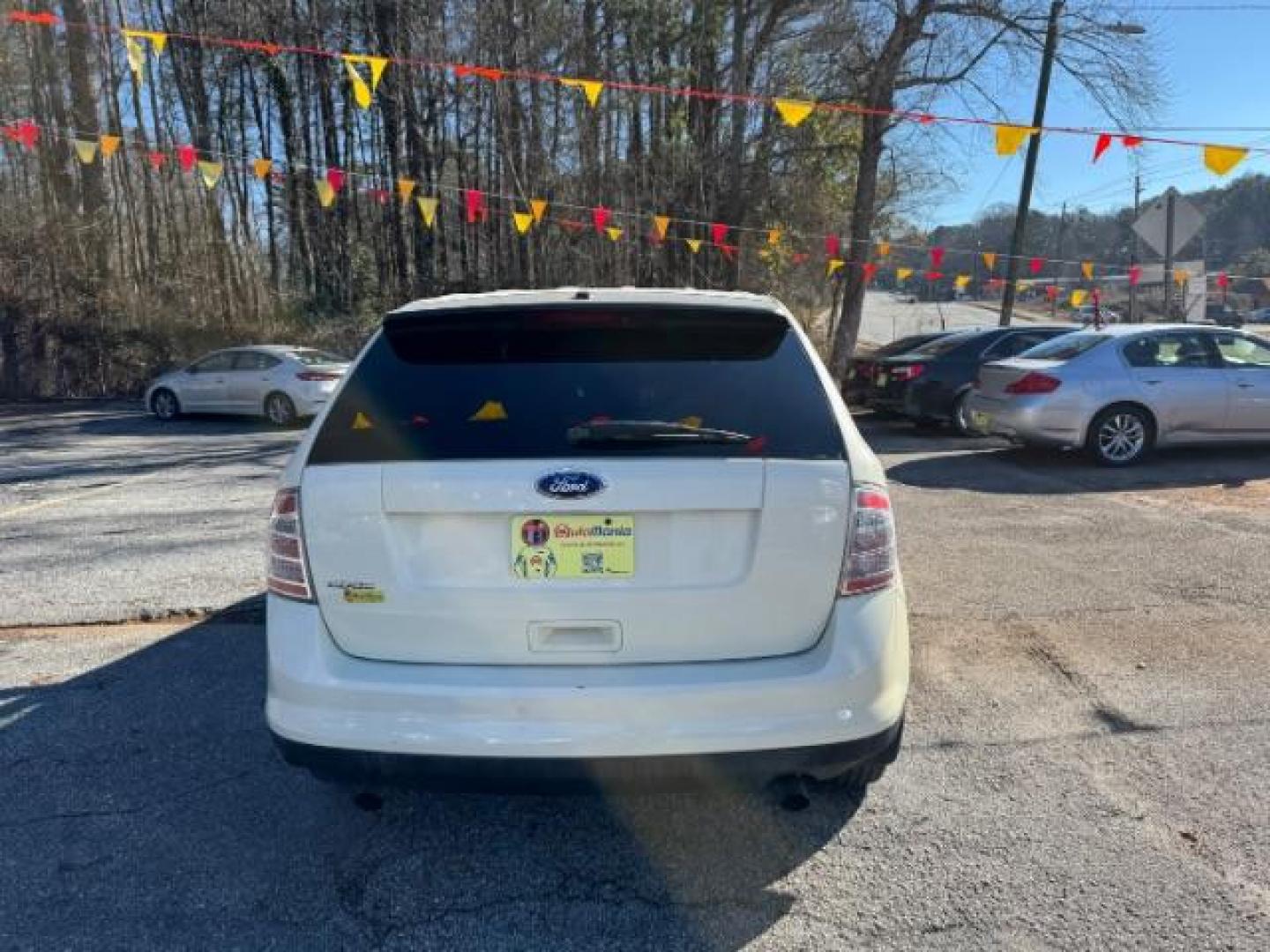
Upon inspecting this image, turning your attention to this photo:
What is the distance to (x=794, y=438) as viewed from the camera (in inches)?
104

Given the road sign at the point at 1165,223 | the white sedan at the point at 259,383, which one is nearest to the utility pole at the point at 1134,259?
the road sign at the point at 1165,223

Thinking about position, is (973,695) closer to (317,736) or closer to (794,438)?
(794,438)

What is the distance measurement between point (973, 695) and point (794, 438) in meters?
2.03

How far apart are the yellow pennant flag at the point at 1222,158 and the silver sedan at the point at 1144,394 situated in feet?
10.4

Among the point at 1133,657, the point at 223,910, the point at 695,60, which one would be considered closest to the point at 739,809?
the point at 223,910

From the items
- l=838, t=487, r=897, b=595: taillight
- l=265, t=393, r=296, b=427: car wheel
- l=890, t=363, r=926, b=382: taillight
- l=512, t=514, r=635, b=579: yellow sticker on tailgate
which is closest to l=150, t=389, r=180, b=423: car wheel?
l=265, t=393, r=296, b=427: car wheel

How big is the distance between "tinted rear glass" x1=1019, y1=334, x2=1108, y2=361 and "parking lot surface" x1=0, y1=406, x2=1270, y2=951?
4.53 meters

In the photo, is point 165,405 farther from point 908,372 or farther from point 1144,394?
point 1144,394

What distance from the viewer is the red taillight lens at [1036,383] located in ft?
30.6

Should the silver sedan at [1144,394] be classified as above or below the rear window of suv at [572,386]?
below

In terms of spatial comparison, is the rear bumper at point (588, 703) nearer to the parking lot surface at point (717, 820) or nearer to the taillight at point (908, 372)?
the parking lot surface at point (717, 820)

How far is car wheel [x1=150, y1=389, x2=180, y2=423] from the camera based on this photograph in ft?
53.5

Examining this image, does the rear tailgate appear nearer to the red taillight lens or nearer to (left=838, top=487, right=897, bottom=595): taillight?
(left=838, top=487, right=897, bottom=595): taillight

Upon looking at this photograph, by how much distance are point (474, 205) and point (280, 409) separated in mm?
8039
